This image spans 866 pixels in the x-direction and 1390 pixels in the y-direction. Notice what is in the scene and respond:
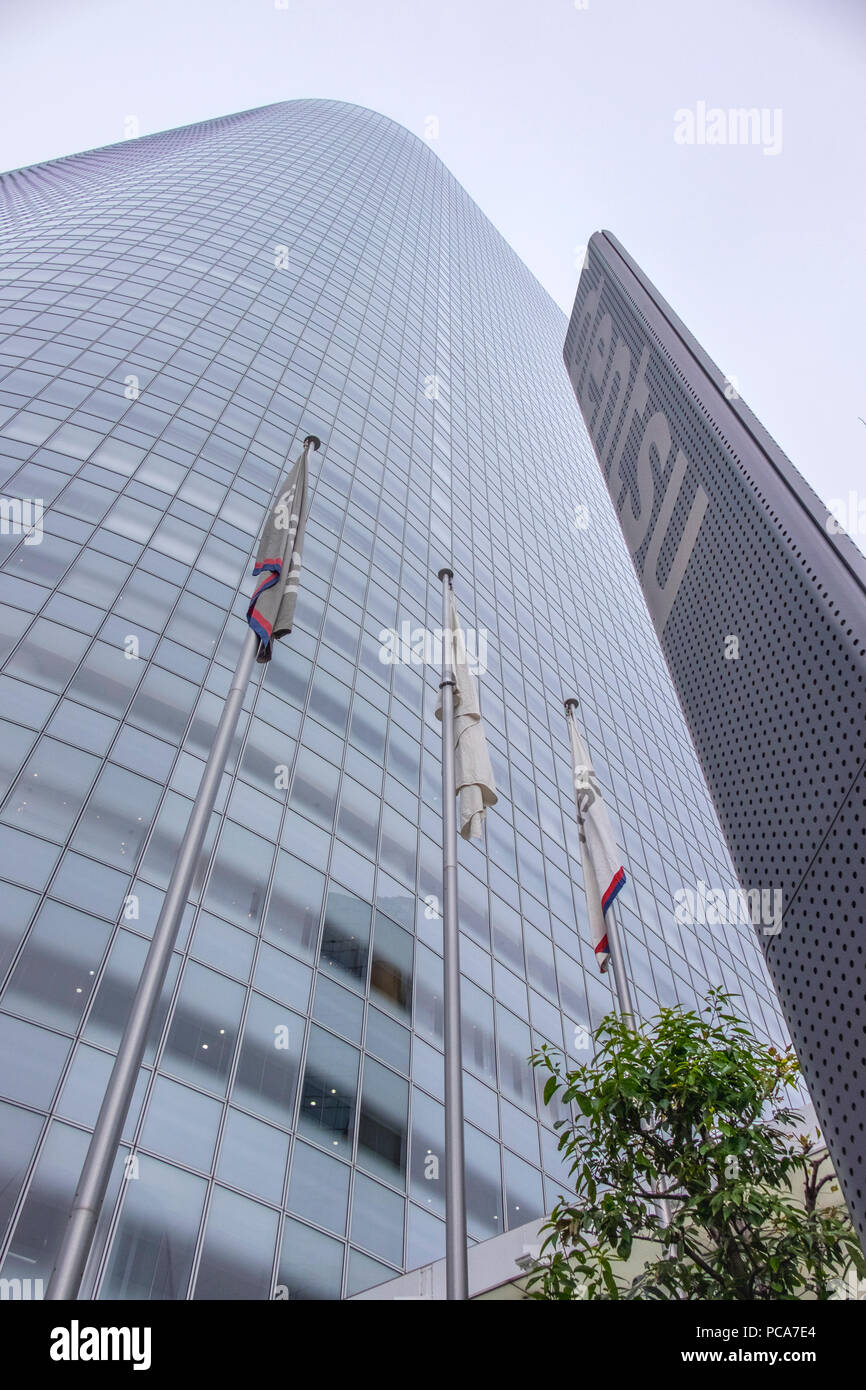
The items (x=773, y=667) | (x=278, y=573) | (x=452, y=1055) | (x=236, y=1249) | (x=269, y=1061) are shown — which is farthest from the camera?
(x=269, y=1061)

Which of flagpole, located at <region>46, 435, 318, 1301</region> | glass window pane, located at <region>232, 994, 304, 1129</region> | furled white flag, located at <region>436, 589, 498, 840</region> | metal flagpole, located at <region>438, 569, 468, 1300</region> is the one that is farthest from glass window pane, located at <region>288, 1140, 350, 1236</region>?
flagpole, located at <region>46, 435, 318, 1301</region>

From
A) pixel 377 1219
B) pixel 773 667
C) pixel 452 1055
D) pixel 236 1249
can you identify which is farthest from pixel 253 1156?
pixel 773 667

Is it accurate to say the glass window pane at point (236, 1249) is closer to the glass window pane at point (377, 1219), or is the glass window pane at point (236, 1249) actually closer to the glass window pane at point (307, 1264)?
the glass window pane at point (307, 1264)

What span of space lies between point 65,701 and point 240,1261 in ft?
35.4

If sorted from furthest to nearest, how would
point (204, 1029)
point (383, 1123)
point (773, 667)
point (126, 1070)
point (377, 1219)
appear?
point (383, 1123) → point (204, 1029) → point (377, 1219) → point (773, 667) → point (126, 1070)

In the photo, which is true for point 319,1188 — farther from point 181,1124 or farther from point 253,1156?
point 181,1124

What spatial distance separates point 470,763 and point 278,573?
349cm

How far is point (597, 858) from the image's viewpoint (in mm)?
12438

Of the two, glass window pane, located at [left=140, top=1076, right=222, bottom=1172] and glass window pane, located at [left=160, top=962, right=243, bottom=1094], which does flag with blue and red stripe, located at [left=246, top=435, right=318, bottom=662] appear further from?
glass window pane, located at [left=140, top=1076, right=222, bottom=1172]

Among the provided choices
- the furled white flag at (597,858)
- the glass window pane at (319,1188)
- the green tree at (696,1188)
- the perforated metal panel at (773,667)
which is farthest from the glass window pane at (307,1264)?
the perforated metal panel at (773,667)

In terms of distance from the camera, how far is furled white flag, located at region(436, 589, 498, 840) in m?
11.2

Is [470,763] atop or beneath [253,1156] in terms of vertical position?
atop

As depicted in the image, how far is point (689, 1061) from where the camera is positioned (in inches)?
289
